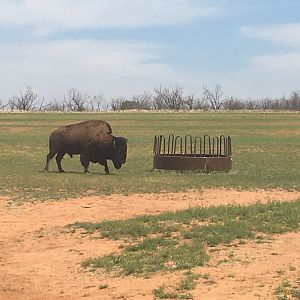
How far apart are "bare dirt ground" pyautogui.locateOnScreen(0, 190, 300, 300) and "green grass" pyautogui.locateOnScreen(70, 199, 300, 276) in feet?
0.93

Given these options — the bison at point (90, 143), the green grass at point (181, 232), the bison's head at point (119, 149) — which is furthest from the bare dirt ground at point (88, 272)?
the bison's head at point (119, 149)

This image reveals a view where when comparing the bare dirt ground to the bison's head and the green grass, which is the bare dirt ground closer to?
the green grass

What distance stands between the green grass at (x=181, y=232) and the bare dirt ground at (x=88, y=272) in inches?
11.2

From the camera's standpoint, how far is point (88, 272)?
917 centimetres

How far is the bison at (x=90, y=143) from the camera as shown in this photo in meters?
23.8

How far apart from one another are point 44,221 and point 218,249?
463cm

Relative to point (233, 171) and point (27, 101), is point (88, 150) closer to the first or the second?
point (233, 171)

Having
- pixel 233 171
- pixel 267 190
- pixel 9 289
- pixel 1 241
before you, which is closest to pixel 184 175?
pixel 233 171

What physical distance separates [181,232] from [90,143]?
42.6ft

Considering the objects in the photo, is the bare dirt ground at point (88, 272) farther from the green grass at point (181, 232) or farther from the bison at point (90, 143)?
the bison at point (90, 143)

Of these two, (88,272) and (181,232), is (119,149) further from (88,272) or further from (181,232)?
(88,272)

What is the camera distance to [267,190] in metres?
18.5

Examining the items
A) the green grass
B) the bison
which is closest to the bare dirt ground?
the green grass

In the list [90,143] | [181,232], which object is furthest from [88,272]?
[90,143]
